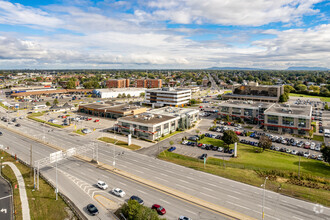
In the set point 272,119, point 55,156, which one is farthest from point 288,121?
point 55,156

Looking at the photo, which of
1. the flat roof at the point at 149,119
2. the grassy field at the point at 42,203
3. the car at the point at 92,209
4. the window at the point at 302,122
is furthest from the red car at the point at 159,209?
the window at the point at 302,122

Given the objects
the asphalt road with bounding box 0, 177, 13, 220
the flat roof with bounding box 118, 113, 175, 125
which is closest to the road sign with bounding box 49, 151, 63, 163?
the asphalt road with bounding box 0, 177, 13, 220

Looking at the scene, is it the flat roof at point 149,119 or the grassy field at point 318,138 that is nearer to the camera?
the grassy field at point 318,138

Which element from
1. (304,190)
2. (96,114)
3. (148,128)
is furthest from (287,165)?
(96,114)

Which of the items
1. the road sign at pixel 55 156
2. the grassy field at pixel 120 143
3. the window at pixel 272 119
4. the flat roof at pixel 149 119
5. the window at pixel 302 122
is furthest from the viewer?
the window at pixel 272 119

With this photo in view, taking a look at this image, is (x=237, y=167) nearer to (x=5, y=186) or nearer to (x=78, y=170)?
(x=78, y=170)

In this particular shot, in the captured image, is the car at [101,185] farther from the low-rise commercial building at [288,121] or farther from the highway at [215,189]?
the low-rise commercial building at [288,121]
